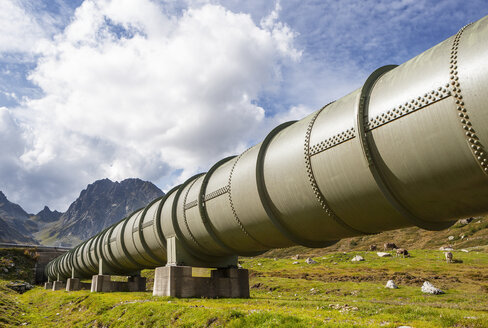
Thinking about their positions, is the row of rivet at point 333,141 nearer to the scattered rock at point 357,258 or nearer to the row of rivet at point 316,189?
the row of rivet at point 316,189

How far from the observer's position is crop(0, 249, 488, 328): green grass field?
8.10 meters

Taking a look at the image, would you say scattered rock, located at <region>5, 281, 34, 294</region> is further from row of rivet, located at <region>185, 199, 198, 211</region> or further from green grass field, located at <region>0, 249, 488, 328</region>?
row of rivet, located at <region>185, 199, 198, 211</region>

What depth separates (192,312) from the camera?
9.43 m

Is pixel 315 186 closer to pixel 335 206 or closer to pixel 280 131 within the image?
pixel 335 206

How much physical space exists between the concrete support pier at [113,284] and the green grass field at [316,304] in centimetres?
175

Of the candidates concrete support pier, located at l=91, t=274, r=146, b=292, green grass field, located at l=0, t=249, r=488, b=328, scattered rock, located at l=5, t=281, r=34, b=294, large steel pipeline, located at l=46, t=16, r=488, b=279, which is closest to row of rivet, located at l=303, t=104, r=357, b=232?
large steel pipeline, located at l=46, t=16, r=488, b=279

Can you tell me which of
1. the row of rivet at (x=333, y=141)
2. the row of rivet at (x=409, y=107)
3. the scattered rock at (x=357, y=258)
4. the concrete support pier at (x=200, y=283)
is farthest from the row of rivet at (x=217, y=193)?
the scattered rock at (x=357, y=258)

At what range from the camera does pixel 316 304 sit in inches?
479

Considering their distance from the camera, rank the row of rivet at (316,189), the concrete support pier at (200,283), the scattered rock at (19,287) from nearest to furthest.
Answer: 1. the row of rivet at (316,189)
2. the concrete support pier at (200,283)
3. the scattered rock at (19,287)

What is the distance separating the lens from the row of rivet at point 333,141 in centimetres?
680

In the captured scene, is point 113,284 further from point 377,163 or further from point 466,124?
point 466,124

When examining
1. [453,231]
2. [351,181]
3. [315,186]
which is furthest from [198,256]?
[453,231]

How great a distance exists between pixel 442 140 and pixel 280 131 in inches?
202


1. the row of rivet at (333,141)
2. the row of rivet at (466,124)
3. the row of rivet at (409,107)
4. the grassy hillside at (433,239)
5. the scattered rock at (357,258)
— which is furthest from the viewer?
the grassy hillside at (433,239)
